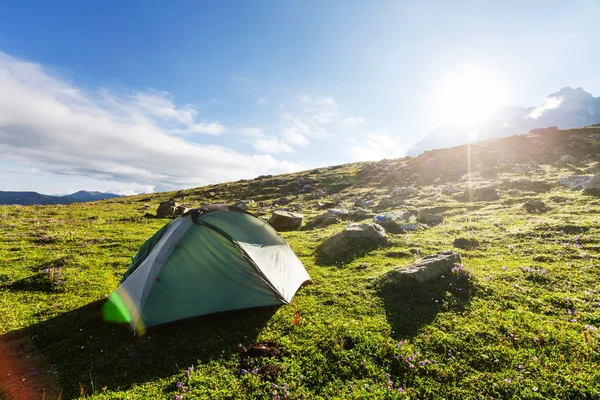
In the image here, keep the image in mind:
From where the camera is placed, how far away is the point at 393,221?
74.0 ft

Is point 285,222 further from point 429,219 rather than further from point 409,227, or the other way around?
point 429,219

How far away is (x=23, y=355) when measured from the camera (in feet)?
27.4

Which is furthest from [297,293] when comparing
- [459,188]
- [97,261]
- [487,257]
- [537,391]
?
[459,188]

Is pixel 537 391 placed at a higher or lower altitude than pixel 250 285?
lower

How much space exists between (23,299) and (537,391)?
18.4m

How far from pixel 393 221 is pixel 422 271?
35.2 ft

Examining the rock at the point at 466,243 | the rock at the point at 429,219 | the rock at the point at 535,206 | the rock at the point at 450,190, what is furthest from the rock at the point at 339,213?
the rock at the point at 450,190

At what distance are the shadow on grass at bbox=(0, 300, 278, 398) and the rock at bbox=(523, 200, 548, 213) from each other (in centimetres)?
2531

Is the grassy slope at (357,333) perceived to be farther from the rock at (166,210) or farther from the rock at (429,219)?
the rock at (166,210)

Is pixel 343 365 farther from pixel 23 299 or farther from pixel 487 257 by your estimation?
pixel 23 299

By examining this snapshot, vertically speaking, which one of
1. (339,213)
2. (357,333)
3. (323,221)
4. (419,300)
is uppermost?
(339,213)

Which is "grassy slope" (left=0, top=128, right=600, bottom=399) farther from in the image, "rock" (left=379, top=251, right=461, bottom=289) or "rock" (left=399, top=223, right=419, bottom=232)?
"rock" (left=399, top=223, right=419, bottom=232)

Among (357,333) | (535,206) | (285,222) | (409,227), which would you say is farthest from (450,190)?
(357,333)

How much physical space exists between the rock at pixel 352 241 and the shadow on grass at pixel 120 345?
7937 mm
